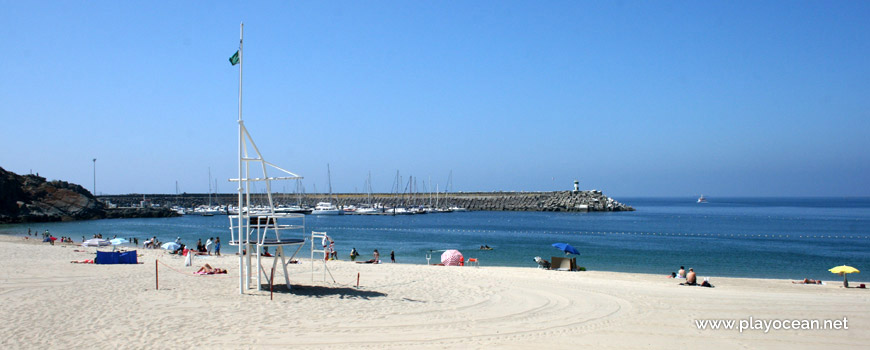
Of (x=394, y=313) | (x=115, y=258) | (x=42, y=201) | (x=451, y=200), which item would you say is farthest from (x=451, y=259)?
(x=451, y=200)

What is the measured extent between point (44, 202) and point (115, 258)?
7309 cm

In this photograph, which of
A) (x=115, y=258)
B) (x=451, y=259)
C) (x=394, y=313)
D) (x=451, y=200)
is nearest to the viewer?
(x=394, y=313)

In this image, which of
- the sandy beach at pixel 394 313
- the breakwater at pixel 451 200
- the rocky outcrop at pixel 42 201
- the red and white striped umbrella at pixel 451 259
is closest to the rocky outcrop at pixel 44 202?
the rocky outcrop at pixel 42 201

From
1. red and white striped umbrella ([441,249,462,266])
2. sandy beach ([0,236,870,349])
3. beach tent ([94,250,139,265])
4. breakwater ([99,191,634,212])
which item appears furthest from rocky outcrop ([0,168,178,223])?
red and white striped umbrella ([441,249,462,266])

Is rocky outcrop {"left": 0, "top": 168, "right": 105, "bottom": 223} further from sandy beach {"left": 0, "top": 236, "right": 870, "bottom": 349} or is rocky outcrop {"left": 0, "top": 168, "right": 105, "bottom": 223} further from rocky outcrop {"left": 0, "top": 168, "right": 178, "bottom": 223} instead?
sandy beach {"left": 0, "top": 236, "right": 870, "bottom": 349}

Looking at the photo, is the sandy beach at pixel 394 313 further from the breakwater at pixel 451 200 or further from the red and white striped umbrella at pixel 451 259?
the breakwater at pixel 451 200

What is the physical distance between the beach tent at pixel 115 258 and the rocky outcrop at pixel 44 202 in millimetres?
63117

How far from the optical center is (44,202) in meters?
81.5

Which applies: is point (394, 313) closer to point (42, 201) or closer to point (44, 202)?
point (44, 202)

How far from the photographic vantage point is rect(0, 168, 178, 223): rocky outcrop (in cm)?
7425

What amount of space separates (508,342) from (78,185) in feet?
337

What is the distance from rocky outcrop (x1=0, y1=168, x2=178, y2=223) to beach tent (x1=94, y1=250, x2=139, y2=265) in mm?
63117

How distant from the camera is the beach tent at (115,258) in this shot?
873 inches

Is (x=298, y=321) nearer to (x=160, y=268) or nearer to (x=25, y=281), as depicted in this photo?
(x=25, y=281)
